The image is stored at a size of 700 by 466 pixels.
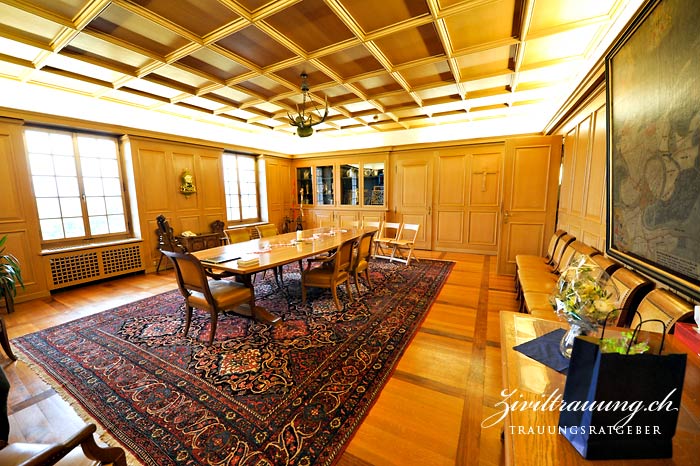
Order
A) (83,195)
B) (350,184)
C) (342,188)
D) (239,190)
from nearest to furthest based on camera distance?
(83,195) < (239,190) < (350,184) < (342,188)

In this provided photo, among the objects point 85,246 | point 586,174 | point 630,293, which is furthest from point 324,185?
point 630,293

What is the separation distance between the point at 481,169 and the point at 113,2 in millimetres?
5714

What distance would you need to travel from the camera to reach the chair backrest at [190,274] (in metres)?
2.25

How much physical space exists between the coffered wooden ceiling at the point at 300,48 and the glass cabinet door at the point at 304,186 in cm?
322

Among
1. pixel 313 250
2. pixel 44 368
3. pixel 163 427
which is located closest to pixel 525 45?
pixel 313 250

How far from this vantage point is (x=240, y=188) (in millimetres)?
6574

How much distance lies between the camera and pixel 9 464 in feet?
2.93

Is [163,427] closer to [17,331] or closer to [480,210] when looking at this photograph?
[17,331]

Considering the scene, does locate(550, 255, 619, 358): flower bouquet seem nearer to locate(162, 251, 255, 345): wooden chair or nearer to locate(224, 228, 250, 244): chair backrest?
locate(162, 251, 255, 345): wooden chair

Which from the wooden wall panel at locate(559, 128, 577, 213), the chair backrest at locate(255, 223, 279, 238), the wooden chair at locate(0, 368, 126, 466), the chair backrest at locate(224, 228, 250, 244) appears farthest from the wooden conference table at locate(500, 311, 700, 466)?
the chair backrest at locate(255, 223, 279, 238)

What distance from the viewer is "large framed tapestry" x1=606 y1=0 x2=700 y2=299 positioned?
1.13m

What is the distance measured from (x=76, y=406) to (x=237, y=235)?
2415 mm

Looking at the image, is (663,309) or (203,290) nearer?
(663,309)

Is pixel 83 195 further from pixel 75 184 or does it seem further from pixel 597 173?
pixel 597 173
